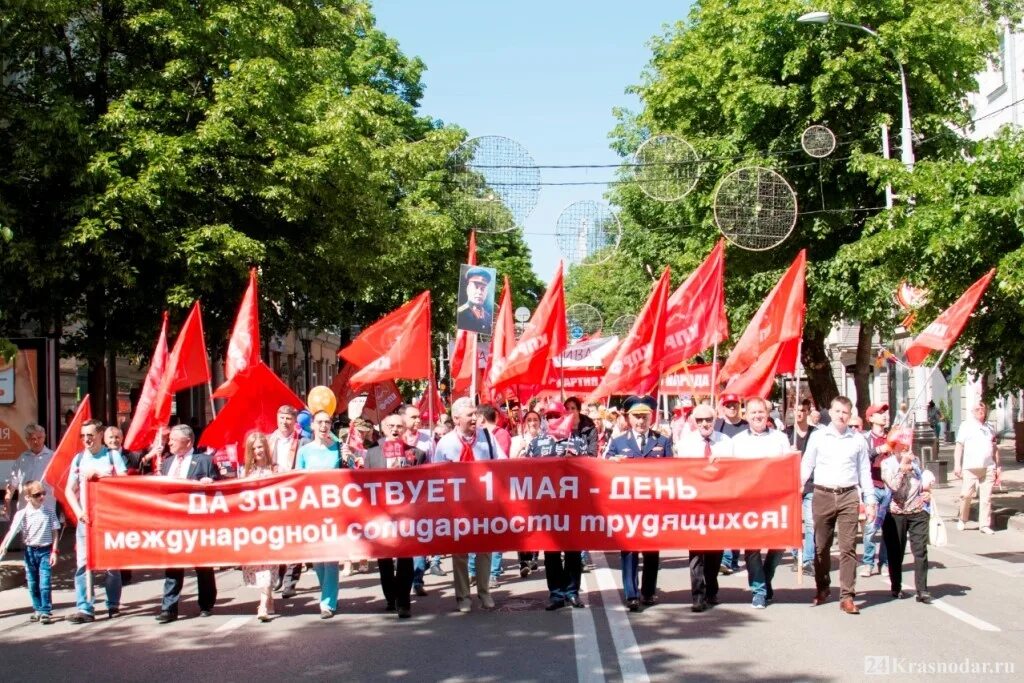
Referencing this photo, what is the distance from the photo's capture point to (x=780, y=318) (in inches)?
552

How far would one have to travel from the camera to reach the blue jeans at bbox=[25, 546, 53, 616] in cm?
1122

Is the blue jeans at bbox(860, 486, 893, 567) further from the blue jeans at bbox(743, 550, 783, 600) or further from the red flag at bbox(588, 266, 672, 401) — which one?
the red flag at bbox(588, 266, 672, 401)

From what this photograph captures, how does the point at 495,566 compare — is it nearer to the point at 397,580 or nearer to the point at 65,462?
the point at 397,580

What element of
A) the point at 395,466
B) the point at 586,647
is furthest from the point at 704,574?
the point at 395,466

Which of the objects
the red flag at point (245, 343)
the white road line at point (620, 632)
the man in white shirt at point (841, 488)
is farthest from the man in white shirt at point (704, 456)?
the red flag at point (245, 343)

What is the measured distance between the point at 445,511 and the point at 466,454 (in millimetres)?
751

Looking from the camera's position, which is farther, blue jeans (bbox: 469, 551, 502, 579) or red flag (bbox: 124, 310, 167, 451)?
red flag (bbox: 124, 310, 167, 451)

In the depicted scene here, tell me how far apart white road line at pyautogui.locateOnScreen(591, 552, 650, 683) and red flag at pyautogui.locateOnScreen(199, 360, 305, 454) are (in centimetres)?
392

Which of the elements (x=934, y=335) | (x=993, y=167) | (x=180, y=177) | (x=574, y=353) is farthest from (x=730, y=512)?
(x=574, y=353)

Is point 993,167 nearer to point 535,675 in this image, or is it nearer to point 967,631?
point 967,631

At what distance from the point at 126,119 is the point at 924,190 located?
10956 millimetres

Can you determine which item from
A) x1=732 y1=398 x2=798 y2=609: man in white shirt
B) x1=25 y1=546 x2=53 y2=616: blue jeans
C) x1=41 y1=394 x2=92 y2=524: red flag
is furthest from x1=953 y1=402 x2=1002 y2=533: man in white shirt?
x1=25 y1=546 x2=53 y2=616: blue jeans

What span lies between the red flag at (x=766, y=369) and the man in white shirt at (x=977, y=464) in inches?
160

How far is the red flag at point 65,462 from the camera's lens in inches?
459
